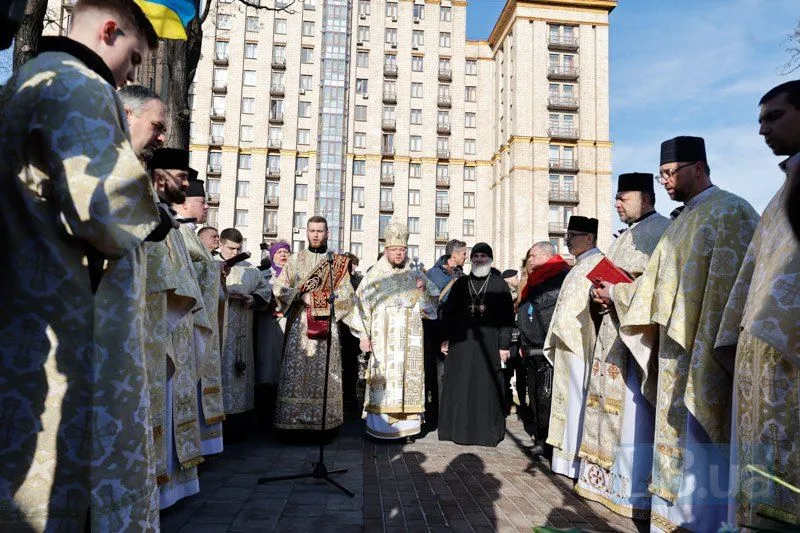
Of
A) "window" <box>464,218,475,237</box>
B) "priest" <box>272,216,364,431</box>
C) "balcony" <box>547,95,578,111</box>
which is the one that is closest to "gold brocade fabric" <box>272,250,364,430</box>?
"priest" <box>272,216,364,431</box>

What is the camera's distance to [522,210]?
44562 mm

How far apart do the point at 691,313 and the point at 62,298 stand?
135 inches

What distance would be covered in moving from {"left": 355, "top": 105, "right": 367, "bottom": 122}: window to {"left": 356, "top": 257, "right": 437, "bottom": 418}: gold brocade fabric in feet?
137

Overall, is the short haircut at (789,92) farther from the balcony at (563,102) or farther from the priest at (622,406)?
the balcony at (563,102)

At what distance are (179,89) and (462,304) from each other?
437 centimetres

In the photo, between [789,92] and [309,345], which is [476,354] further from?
[789,92]

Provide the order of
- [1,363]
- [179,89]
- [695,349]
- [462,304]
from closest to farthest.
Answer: [1,363]
[695,349]
[179,89]
[462,304]

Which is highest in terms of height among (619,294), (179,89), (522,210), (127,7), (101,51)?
(522,210)

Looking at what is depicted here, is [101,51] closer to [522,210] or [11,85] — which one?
[11,85]

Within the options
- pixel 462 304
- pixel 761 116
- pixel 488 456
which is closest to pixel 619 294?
pixel 761 116

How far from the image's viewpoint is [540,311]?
711 centimetres

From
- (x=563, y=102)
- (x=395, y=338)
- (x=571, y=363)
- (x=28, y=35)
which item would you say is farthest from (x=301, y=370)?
(x=563, y=102)

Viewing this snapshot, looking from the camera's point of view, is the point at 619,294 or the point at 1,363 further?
the point at 619,294

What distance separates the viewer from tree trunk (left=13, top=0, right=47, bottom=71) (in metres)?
5.40
